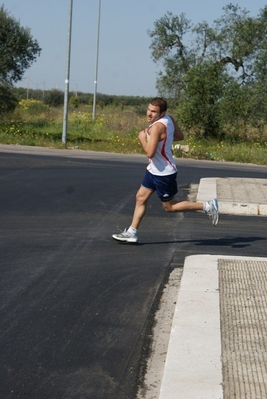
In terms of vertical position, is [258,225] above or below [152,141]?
below

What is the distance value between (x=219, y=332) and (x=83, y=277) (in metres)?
1.89

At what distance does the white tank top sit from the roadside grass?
16.5 metres

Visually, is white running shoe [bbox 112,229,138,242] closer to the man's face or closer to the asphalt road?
the asphalt road

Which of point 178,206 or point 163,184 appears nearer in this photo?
point 163,184

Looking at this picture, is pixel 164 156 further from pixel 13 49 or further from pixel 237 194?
pixel 13 49

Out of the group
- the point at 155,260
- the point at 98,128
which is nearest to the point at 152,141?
the point at 155,260

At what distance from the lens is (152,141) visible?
25.0 ft

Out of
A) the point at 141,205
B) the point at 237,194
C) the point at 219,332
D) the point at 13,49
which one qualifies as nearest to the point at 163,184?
the point at 141,205

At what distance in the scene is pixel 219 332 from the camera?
16.2 feet

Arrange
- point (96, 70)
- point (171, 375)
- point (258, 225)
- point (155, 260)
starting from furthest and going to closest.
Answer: point (96, 70) → point (258, 225) → point (155, 260) → point (171, 375)

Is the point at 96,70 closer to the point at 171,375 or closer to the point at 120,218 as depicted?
the point at 120,218

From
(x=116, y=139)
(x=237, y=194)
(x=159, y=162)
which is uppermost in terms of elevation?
(x=159, y=162)

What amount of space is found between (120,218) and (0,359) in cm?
529

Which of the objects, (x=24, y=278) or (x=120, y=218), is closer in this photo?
(x=24, y=278)
